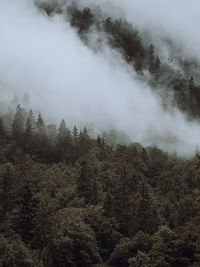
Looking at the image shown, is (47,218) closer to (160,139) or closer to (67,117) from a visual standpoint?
(67,117)

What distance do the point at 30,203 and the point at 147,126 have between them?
12930 centimetres

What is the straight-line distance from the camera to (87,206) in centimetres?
6188

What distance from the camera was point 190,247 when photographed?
44.9 m

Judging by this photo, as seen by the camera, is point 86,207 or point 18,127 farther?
point 18,127

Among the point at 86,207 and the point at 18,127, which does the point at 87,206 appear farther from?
the point at 18,127

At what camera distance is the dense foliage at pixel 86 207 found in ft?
144

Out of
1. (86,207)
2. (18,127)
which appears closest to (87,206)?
Result: (86,207)

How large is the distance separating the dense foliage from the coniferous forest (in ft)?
0.39

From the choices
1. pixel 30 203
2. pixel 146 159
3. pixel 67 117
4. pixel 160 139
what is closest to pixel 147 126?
pixel 160 139

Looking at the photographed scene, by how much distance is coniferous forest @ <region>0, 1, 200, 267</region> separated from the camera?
43.8 meters

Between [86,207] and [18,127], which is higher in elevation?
[18,127]

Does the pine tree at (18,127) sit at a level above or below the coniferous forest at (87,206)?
above

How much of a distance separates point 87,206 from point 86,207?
0.75 m

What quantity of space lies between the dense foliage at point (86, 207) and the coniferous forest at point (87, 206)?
0.12 m
